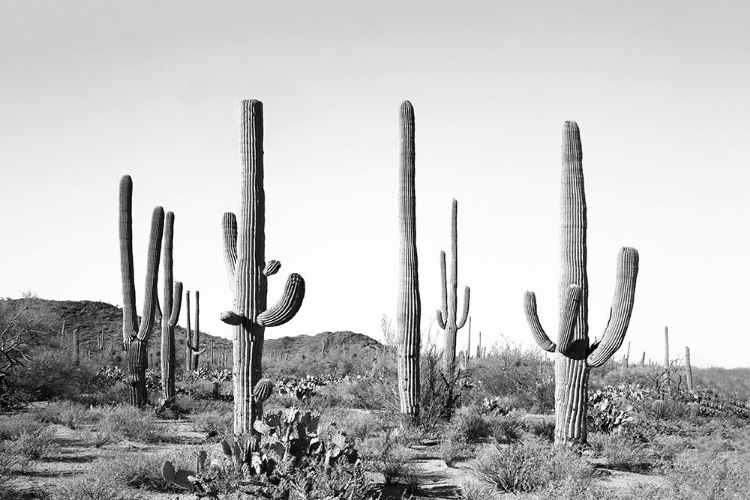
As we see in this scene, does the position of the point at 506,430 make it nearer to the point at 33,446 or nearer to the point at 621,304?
the point at 621,304

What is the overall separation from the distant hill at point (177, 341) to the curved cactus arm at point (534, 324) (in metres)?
21.3

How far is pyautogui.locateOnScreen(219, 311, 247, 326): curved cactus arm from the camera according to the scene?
35.6ft

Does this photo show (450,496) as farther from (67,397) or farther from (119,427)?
(67,397)

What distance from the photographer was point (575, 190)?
1331 cm

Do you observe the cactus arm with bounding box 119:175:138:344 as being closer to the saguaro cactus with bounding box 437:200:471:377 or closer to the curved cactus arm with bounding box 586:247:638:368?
the saguaro cactus with bounding box 437:200:471:377

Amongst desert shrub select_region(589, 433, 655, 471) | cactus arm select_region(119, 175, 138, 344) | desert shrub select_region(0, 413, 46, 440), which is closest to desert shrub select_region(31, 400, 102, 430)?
desert shrub select_region(0, 413, 46, 440)

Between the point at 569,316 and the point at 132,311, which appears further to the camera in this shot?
the point at 132,311

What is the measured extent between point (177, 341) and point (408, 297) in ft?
155

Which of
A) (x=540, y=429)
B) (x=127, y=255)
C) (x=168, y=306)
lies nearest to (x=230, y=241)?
(x=127, y=255)

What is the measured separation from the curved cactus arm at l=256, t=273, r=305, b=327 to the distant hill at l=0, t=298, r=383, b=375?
23.2 meters

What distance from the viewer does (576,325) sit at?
12.8 m

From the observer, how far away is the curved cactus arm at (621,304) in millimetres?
12664

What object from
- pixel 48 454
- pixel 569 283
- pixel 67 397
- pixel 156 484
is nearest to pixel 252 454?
pixel 156 484

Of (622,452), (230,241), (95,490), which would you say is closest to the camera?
(95,490)
